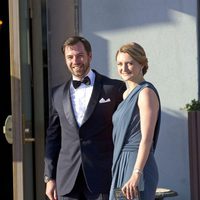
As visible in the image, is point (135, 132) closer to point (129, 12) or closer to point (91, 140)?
point (91, 140)

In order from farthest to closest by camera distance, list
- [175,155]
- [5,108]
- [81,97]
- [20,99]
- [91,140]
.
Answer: [5,108], [175,155], [20,99], [81,97], [91,140]

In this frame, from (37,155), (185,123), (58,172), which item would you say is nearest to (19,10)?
(37,155)

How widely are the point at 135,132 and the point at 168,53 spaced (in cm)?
220

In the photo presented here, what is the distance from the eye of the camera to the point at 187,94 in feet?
17.8

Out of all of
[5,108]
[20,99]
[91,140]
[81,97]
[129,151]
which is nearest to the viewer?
[129,151]

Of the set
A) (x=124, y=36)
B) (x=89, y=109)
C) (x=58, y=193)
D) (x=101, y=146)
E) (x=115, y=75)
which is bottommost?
(x=58, y=193)

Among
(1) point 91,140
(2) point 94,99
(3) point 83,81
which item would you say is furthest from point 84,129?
(3) point 83,81

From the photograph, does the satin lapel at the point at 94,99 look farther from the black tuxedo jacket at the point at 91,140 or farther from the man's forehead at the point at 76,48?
the man's forehead at the point at 76,48

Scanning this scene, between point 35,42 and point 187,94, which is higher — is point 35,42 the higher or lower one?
the higher one

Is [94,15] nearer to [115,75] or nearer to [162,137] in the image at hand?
[115,75]

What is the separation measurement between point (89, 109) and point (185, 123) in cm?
200

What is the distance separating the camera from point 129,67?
340cm

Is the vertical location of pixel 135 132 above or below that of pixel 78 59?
below

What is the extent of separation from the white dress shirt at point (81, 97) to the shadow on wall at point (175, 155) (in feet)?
6.21
